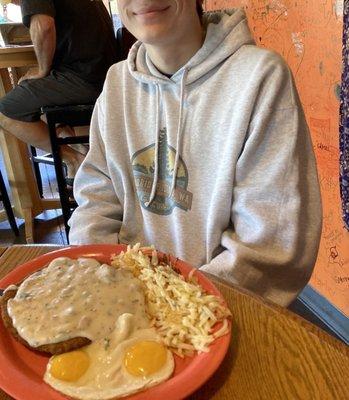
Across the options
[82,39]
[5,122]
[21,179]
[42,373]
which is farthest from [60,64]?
[42,373]

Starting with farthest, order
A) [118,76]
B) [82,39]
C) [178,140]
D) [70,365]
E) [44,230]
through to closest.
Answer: [44,230] < [82,39] < [118,76] < [178,140] < [70,365]

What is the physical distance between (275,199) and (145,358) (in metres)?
0.52

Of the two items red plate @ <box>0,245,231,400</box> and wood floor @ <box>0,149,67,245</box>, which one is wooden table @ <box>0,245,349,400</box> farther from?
wood floor @ <box>0,149,67,245</box>

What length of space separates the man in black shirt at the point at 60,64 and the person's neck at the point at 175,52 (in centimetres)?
146

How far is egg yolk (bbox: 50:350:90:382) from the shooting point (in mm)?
595

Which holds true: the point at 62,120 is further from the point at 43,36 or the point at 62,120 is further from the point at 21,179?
the point at 21,179

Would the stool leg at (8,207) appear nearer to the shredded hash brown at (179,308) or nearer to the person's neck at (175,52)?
the person's neck at (175,52)

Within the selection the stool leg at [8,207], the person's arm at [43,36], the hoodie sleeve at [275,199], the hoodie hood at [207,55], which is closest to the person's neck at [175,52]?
the hoodie hood at [207,55]

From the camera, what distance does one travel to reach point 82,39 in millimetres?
2502

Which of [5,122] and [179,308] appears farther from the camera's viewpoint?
[5,122]

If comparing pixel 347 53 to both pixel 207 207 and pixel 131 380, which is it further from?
pixel 131 380

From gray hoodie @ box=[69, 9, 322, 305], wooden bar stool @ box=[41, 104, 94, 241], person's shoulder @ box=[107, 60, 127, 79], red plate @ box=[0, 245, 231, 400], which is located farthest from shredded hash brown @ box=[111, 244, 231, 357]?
wooden bar stool @ box=[41, 104, 94, 241]

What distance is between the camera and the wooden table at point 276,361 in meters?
0.59

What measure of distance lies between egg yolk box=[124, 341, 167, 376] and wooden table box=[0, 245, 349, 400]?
70mm
